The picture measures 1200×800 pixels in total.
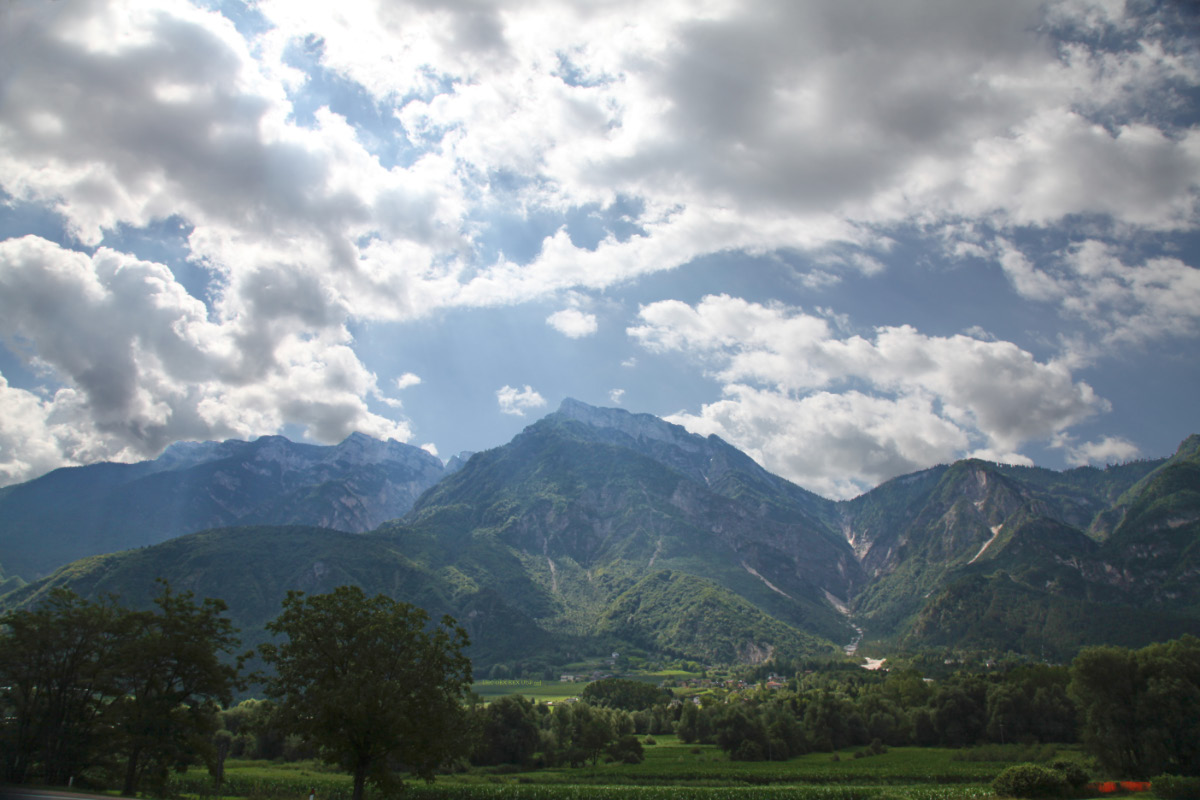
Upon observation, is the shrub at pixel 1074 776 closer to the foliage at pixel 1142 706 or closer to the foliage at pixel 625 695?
the foliage at pixel 1142 706

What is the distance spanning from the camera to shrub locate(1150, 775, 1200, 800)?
185ft

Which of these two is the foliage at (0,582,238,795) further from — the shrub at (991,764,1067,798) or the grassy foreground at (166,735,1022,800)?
the shrub at (991,764,1067,798)

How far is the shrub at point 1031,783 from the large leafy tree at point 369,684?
53.5 meters

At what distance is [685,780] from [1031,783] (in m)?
45.4

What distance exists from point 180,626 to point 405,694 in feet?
74.8

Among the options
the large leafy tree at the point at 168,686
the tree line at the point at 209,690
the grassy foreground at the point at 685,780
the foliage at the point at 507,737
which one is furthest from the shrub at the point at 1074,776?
the large leafy tree at the point at 168,686

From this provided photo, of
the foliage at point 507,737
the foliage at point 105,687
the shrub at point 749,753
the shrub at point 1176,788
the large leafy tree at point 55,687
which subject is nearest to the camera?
the large leafy tree at point 55,687

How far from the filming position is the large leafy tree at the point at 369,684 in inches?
1945

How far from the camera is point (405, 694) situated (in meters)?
51.8

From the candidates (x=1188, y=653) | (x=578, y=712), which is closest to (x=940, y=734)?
(x=1188, y=653)

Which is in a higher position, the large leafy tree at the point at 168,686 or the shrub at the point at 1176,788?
the large leafy tree at the point at 168,686

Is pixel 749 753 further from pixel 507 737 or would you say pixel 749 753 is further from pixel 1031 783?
pixel 1031 783

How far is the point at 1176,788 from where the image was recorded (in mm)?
57344

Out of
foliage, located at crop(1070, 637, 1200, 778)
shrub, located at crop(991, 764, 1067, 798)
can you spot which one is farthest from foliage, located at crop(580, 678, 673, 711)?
shrub, located at crop(991, 764, 1067, 798)
